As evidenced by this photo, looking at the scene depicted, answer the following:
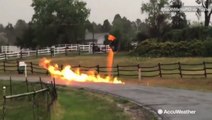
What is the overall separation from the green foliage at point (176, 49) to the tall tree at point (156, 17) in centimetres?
1991

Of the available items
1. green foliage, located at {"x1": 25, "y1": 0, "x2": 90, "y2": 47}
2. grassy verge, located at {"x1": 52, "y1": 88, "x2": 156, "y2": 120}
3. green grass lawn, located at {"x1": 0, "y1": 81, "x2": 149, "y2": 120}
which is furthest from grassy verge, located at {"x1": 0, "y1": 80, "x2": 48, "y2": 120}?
green foliage, located at {"x1": 25, "y1": 0, "x2": 90, "y2": 47}

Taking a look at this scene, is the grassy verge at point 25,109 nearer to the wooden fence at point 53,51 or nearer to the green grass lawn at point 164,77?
the green grass lawn at point 164,77

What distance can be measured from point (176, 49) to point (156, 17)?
114 feet

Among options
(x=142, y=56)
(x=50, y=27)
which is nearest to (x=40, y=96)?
(x=142, y=56)

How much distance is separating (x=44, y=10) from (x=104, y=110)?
8585cm

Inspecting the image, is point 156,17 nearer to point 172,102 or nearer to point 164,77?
point 164,77

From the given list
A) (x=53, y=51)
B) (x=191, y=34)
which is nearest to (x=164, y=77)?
(x=191, y=34)

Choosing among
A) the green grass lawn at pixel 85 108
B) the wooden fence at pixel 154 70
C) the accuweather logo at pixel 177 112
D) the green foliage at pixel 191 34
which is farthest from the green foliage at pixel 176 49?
the accuweather logo at pixel 177 112

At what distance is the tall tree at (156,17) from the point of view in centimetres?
9049

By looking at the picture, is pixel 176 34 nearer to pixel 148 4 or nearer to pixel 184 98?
pixel 148 4

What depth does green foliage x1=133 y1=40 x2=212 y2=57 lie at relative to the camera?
62.8m

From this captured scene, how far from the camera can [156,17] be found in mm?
99000

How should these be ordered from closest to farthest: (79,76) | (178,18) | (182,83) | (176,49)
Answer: (182,83), (79,76), (176,49), (178,18)

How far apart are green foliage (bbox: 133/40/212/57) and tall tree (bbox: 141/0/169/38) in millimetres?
19915
